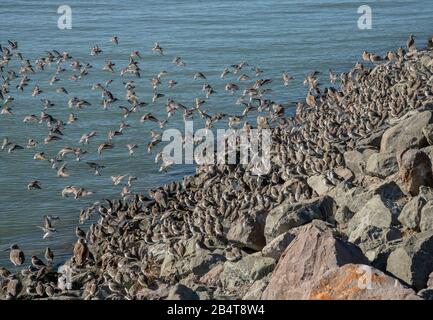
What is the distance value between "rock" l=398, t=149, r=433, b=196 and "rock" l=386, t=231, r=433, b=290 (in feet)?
13.0

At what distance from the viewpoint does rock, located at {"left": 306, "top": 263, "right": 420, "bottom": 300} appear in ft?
35.3

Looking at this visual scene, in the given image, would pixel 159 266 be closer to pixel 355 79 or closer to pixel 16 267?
pixel 16 267

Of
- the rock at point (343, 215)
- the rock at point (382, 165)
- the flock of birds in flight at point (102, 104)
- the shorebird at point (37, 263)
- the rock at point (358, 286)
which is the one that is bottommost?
the shorebird at point (37, 263)

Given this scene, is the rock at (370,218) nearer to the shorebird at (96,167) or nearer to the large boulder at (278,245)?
the large boulder at (278,245)

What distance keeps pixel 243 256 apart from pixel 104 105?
804 inches

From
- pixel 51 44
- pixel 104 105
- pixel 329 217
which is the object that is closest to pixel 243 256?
pixel 329 217

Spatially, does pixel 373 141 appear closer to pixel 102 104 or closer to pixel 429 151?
pixel 429 151

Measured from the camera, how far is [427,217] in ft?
48.0

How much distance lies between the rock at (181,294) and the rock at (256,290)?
79 centimetres

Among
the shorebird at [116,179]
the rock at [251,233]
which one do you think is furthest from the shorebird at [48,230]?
the rock at [251,233]

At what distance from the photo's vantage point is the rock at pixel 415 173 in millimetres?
16750

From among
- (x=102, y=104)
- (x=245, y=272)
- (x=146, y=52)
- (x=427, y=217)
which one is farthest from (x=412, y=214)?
(x=146, y=52)

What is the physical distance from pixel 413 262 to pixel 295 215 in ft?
14.9

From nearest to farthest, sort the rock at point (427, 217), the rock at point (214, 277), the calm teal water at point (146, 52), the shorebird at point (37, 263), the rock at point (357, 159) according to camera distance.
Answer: the rock at point (427, 217) < the rock at point (214, 277) < the rock at point (357, 159) < the shorebird at point (37, 263) < the calm teal water at point (146, 52)
